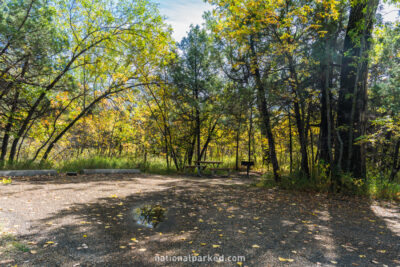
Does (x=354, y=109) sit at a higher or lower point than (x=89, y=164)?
higher

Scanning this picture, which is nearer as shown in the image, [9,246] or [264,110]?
[9,246]

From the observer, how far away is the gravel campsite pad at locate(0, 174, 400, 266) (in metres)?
2.35

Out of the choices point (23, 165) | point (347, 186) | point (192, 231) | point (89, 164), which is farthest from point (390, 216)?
point (23, 165)

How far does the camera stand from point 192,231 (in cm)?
312

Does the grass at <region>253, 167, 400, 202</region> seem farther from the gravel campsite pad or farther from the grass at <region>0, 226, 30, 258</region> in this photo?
the grass at <region>0, 226, 30, 258</region>

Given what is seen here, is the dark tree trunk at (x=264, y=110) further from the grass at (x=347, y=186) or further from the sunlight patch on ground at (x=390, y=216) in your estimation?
the sunlight patch on ground at (x=390, y=216)

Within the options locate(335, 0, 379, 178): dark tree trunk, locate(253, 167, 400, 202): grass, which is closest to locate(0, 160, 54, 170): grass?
locate(253, 167, 400, 202): grass

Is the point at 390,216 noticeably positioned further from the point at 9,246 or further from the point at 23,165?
the point at 23,165

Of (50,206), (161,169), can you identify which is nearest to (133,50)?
(161,169)

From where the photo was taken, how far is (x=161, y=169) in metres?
10.8

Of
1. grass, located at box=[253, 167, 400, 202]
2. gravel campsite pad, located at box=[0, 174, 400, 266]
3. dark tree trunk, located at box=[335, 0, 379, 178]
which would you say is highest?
dark tree trunk, located at box=[335, 0, 379, 178]

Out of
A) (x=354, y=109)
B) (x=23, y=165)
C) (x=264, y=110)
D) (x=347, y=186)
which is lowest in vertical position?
(x=347, y=186)

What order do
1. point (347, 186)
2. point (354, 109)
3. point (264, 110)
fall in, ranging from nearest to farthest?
point (347, 186), point (354, 109), point (264, 110)

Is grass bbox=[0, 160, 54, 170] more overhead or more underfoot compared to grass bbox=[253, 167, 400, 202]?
more overhead
